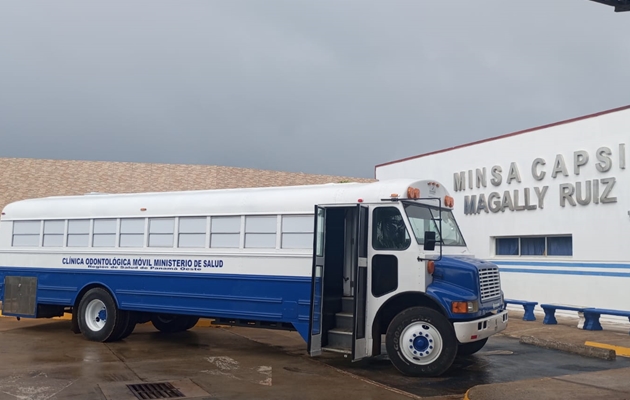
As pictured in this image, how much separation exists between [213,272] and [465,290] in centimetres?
425

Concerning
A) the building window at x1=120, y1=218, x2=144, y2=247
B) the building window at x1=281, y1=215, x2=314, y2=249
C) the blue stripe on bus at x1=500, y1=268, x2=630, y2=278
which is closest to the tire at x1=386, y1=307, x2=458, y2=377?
the building window at x1=281, y1=215, x2=314, y2=249

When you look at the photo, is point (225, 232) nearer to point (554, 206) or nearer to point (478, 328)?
point (478, 328)

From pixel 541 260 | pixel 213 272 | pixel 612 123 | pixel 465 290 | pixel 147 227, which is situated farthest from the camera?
pixel 541 260

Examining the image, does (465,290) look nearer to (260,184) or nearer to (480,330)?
(480,330)

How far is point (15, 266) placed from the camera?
13297 mm

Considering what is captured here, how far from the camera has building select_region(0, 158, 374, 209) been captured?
93.5 ft

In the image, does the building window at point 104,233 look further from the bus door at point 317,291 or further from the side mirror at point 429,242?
the side mirror at point 429,242

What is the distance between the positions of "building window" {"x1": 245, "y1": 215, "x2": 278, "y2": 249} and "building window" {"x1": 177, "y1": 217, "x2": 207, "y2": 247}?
931 millimetres

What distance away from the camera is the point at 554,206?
16.3 meters

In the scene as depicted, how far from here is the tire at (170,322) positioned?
1340cm

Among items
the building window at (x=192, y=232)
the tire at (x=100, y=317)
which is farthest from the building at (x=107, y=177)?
the building window at (x=192, y=232)


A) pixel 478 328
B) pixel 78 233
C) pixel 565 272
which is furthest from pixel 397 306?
pixel 565 272

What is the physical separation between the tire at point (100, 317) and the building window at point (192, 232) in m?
1.89

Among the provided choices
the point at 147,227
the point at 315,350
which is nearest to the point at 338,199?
the point at 315,350
